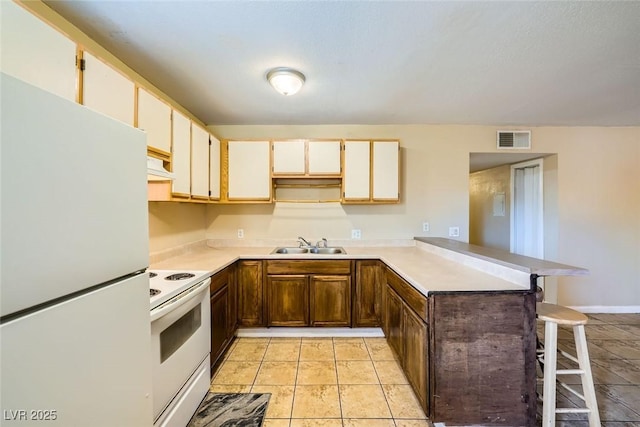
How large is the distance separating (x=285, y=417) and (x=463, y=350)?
1.18 metres

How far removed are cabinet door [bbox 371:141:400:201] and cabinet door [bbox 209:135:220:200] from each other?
5.67 feet

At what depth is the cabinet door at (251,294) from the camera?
260cm

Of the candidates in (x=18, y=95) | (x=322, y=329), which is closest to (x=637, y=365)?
(x=322, y=329)

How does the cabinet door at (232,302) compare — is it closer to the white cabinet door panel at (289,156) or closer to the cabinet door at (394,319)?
the white cabinet door panel at (289,156)

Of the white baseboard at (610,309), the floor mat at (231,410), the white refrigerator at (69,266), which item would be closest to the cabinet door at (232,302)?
the floor mat at (231,410)

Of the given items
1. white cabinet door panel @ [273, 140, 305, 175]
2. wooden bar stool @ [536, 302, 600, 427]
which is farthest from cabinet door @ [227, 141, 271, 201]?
wooden bar stool @ [536, 302, 600, 427]

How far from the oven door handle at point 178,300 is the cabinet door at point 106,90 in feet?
3.42

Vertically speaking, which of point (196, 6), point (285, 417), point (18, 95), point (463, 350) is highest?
point (196, 6)

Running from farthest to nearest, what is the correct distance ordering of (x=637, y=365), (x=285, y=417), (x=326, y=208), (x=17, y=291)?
1. (x=326, y=208)
2. (x=637, y=365)
3. (x=285, y=417)
4. (x=17, y=291)

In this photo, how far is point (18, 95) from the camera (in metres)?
0.56

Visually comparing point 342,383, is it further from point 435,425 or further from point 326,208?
point 326,208

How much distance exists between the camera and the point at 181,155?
2092 mm

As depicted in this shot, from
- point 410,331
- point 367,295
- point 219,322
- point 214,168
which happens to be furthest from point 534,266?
point 214,168

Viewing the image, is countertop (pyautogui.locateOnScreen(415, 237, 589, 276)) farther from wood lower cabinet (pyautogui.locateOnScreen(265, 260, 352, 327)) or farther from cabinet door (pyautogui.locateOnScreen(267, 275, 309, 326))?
cabinet door (pyautogui.locateOnScreen(267, 275, 309, 326))
